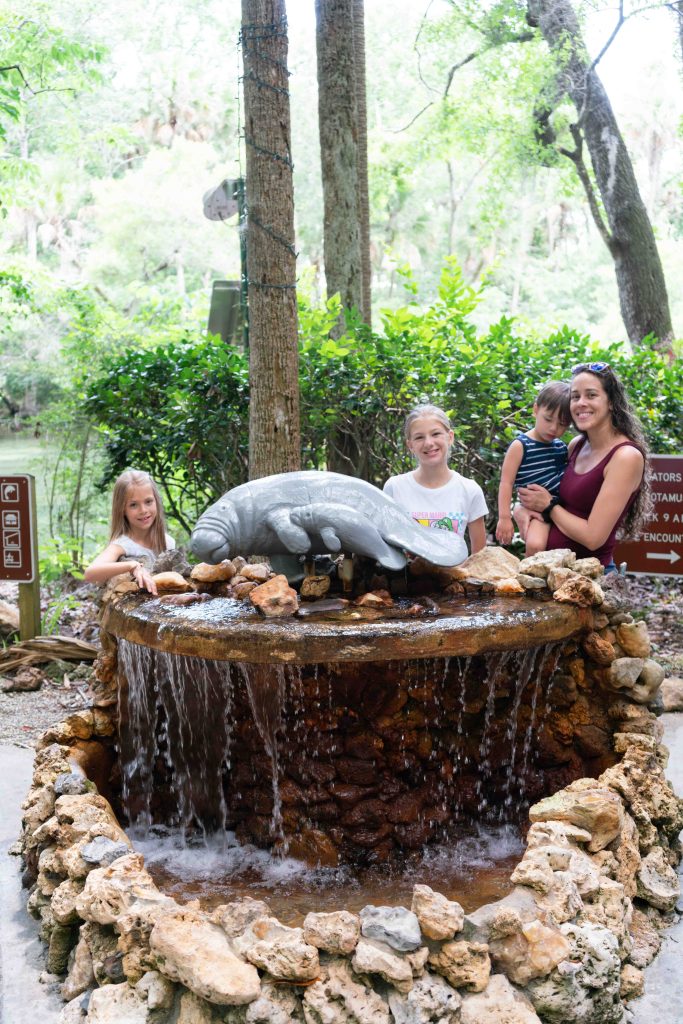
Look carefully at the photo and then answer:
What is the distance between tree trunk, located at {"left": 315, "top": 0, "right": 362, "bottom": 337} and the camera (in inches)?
275

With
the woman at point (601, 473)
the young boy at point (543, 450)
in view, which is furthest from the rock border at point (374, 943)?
the young boy at point (543, 450)

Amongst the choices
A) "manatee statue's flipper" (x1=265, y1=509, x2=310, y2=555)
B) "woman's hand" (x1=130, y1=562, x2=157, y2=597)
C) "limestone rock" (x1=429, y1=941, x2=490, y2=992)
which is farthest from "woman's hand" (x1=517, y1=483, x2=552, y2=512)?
"limestone rock" (x1=429, y1=941, x2=490, y2=992)

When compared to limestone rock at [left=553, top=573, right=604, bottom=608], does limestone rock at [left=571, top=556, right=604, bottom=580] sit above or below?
above

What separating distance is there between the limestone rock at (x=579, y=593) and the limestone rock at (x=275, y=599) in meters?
0.97

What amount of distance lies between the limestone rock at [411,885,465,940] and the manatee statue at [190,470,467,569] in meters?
1.24

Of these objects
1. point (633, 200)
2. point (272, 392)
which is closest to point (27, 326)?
point (633, 200)

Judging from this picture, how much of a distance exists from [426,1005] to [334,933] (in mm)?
287

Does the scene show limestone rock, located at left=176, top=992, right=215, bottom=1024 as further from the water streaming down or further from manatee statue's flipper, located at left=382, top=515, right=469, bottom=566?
manatee statue's flipper, located at left=382, top=515, right=469, bottom=566

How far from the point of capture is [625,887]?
309 centimetres

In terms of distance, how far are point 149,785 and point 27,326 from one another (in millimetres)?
18865

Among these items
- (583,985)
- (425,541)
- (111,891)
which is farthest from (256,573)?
(583,985)

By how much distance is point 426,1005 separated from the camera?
96.7 inches

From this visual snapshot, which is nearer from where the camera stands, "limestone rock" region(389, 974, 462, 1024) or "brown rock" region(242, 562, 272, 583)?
"limestone rock" region(389, 974, 462, 1024)

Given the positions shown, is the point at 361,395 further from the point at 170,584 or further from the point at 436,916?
the point at 436,916
